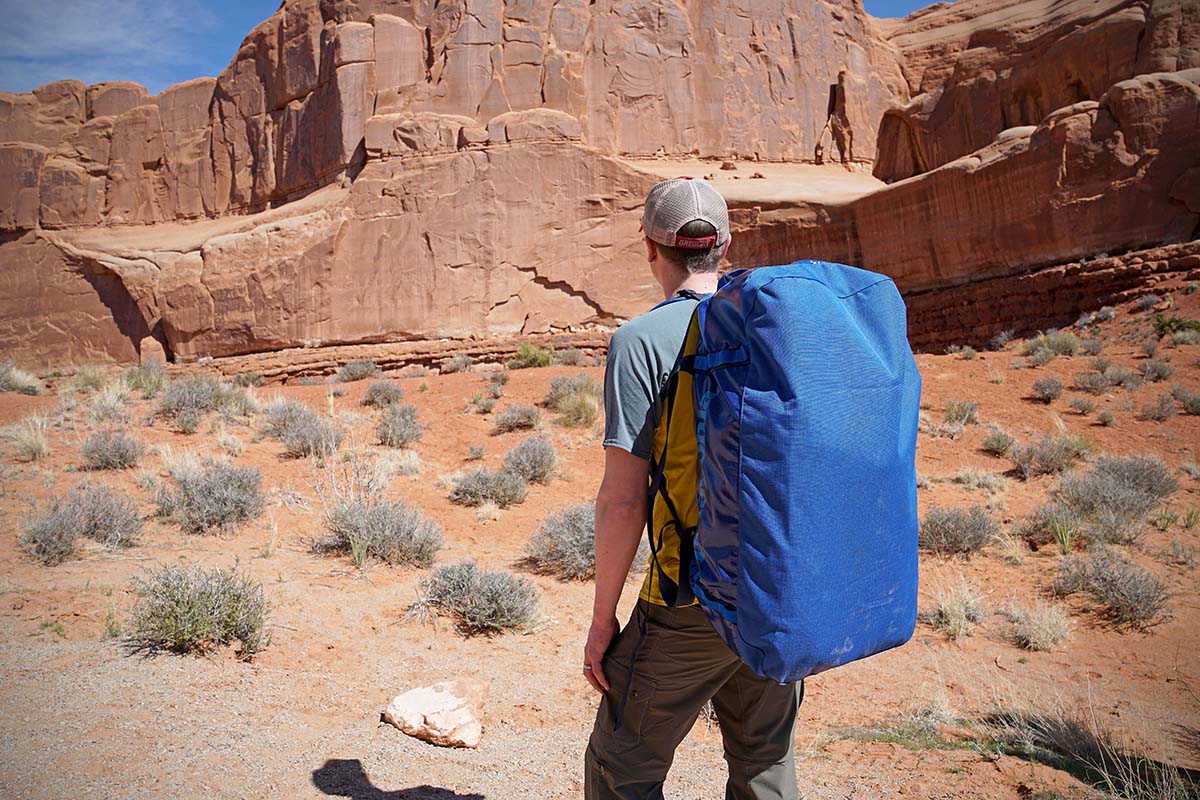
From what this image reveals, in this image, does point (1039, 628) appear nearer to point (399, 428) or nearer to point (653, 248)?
point (653, 248)

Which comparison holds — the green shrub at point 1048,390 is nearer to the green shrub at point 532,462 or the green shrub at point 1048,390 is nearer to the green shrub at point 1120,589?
the green shrub at point 1120,589

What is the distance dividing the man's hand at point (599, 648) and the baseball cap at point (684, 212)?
0.92 metres

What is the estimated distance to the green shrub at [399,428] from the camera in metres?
10.6

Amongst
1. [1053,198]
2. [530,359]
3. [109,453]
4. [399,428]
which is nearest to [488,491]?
[399,428]

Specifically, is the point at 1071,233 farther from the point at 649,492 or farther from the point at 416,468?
the point at 649,492

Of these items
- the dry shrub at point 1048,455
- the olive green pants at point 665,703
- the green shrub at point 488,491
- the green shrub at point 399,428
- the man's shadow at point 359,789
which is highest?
the olive green pants at point 665,703

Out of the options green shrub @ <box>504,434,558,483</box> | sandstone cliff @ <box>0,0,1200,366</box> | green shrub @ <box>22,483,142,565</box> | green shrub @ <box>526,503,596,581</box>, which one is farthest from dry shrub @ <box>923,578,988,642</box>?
sandstone cliff @ <box>0,0,1200,366</box>

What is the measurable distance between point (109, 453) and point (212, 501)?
7.45 ft

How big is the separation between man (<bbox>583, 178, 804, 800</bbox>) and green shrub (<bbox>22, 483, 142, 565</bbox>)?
16.9 ft

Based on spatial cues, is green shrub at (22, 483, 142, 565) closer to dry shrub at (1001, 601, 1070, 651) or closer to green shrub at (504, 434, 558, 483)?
green shrub at (504, 434, 558, 483)

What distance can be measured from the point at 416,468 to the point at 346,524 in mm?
3169

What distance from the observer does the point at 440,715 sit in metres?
3.64

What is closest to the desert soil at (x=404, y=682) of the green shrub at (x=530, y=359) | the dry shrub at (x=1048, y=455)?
the dry shrub at (x=1048, y=455)

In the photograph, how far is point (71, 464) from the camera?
8.30 m
